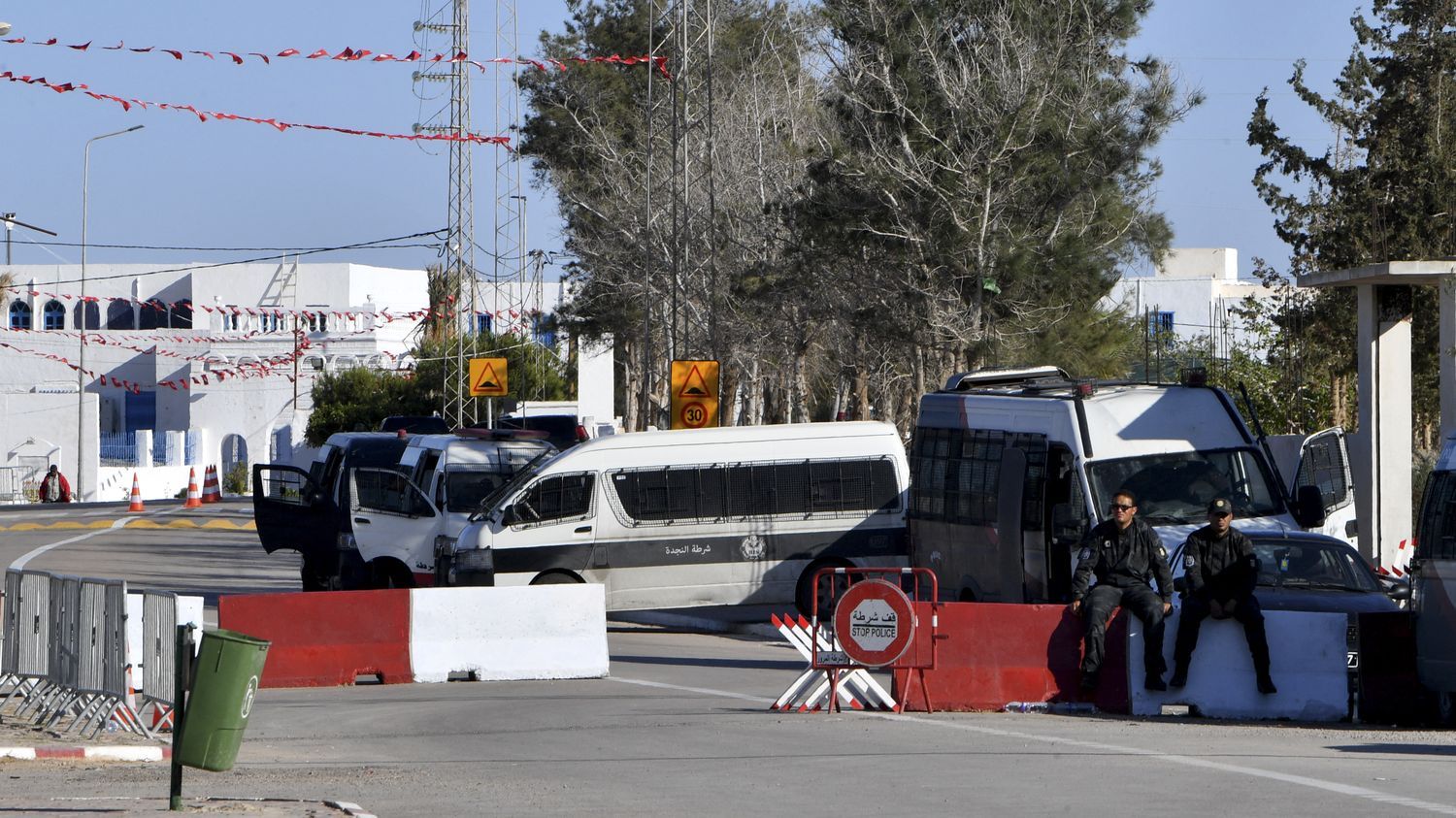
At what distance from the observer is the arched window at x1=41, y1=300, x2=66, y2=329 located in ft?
296

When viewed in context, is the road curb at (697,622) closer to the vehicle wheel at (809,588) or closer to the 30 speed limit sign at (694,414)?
the vehicle wheel at (809,588)

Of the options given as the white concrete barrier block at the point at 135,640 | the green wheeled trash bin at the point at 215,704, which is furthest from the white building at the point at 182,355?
the green wheeled trash bin at the point at 215,704

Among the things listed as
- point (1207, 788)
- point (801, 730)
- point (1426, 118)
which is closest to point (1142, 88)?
point (1426, 118)

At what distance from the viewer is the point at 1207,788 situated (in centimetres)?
→ 914

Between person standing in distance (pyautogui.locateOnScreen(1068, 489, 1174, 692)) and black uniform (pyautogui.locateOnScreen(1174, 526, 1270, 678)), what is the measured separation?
7.5 inches

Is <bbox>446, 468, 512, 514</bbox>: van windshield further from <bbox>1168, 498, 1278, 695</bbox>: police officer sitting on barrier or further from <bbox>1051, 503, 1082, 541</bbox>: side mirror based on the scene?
<bbox>1168, 498, 1278, 695</bbox>: police officer sitting on barrier

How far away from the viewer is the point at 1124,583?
13359mm

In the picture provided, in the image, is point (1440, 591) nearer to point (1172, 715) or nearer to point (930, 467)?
point (1172, 715)

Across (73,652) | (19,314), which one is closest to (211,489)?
(19,314)

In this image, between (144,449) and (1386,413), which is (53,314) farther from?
(1386,413)

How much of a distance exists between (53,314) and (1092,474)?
84.0 m

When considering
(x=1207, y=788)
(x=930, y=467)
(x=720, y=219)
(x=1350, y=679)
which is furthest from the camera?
(x=720, y=219)

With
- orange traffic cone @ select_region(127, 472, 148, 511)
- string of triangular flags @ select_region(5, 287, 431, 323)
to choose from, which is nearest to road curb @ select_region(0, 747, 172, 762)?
orange traffic cone @ select_region(127, 472, 148, 511)

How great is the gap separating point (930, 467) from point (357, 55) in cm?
1010
